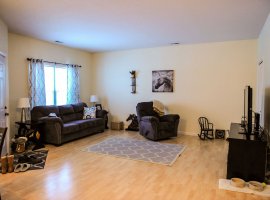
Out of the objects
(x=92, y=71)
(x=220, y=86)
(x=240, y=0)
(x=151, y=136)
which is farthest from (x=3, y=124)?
(x=220, y=86)

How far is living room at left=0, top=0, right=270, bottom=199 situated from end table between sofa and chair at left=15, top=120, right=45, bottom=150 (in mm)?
354

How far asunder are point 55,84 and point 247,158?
5.07 meters

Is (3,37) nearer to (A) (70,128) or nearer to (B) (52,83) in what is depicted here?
(B) (52,83)

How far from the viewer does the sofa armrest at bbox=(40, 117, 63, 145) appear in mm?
4707

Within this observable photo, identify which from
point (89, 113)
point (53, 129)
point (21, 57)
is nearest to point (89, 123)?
point (89, 113)

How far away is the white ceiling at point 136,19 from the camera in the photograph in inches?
122

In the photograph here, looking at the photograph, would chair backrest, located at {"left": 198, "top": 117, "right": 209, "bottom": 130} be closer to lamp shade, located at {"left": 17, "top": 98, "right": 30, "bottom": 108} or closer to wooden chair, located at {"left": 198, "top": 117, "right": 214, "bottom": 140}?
wooden chair, located at {"left": 198, "top": 117, "right": 214, "bottom": 140}

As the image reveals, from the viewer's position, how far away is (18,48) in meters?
4.92

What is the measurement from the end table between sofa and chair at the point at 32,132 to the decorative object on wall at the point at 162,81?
3.36 m

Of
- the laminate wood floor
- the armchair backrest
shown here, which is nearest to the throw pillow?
the armchair backrest

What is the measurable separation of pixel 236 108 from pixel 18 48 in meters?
5.64

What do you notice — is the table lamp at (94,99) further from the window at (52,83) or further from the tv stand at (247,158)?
the tv stand at (247,158)

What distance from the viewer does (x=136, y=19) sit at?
12.3 feet

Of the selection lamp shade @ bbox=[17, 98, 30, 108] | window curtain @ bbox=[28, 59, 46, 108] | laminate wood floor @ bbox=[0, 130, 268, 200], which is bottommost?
laminate wood floor @ bbox=[0, 130, 268, 200]
